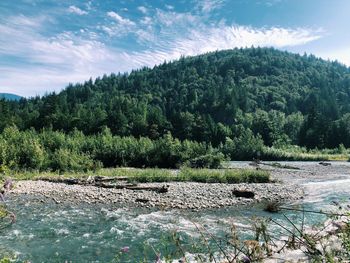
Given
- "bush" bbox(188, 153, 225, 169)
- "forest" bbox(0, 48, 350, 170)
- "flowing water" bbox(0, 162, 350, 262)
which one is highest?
"forest" bbox(0, 48, 350, 170)

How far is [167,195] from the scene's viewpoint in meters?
23.3

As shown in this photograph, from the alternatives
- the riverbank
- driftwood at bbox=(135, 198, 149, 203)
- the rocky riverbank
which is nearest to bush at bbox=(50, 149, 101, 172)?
the riverbank

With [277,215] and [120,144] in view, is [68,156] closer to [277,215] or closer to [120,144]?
[120,144]

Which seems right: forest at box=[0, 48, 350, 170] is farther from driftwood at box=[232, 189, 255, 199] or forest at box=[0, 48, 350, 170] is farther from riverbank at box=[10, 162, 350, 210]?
driftwood at box=[232, 189, 255, 199]

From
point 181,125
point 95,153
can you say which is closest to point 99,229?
point 95,153

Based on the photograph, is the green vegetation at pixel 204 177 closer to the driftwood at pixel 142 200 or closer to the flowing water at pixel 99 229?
the driftwood at pixel 142 200

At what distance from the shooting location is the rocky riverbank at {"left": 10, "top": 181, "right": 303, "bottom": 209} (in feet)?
70.4

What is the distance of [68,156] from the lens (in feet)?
119

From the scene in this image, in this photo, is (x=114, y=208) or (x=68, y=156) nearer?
(x=114, y=208)

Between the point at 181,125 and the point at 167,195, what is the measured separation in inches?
2884

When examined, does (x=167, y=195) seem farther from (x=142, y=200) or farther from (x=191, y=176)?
(x=191, y=176)

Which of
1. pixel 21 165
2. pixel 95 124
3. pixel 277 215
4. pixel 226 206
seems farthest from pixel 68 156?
A: pixel 95 124

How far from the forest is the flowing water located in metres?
6.13

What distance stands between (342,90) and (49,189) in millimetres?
178883
